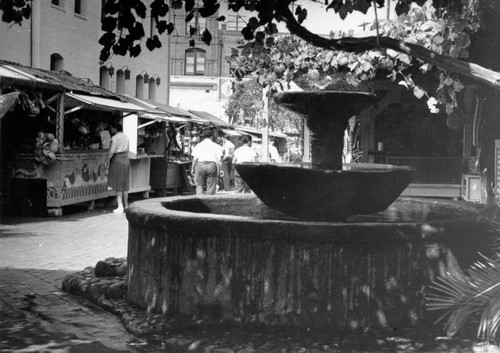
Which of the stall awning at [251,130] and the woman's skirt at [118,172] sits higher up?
the stall awning at [251,130]

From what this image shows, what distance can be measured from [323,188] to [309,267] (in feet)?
3.16

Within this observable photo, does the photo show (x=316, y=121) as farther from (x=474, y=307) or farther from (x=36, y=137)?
(x=36, y=137)

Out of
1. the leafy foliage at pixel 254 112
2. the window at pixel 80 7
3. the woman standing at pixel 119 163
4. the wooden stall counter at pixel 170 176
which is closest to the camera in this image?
the woman standing at pixel 119 163

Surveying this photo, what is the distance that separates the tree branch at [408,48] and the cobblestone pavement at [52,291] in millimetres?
2664

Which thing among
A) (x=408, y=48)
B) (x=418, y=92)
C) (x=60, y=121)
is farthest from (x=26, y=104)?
(x=408, y=48)

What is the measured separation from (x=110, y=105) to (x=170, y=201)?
478 inches

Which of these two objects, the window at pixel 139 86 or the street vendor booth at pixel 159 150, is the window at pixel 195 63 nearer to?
the window at pixel 139 86

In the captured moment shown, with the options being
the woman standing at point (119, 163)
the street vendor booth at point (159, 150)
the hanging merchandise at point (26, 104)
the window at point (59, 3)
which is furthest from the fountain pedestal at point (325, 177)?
the window at point (59, 3)

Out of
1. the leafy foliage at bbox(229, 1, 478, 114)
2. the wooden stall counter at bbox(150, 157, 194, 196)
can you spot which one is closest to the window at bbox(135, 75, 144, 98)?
the wooden stall counter at bbox(150, 157, 194, 196)

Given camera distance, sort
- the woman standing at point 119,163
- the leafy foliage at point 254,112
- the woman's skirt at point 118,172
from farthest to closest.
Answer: the leafy foliage at point 254,112 → the woman's skirt at point 118,172 → the woman standing at point 119,163

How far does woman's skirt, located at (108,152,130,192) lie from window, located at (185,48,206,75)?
138 ft

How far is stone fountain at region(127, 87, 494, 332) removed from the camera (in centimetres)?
584

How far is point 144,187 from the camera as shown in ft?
76.9

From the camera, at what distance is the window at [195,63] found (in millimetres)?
59656
